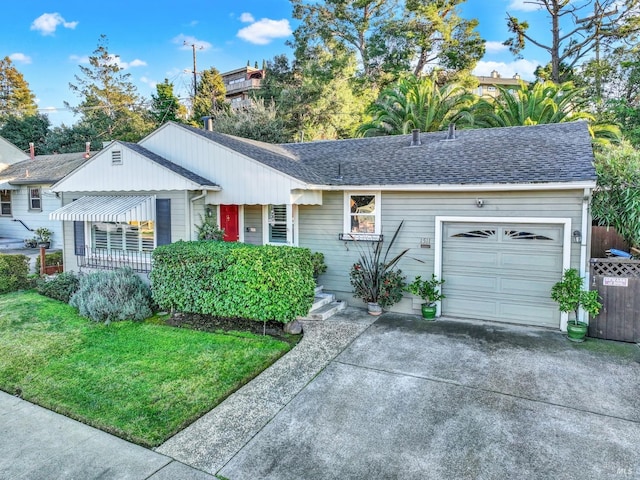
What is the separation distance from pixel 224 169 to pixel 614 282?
9660 millimetres

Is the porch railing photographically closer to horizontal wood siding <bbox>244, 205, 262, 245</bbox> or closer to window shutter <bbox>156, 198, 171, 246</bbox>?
window shutter <bbox>156, 198, 171, 246</bbox>

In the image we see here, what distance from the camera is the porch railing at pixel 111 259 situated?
11352 millimetres

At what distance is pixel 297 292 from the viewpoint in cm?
816

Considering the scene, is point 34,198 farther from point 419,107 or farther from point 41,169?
point 419,107

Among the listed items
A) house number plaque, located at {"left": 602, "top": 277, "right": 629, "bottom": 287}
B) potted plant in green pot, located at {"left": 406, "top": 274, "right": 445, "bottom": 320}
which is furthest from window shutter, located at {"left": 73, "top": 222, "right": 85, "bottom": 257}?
house number plaque, located at {"left": 602, "top": 277, "right": 629, "bottom": 287}

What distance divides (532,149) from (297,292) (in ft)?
23.7

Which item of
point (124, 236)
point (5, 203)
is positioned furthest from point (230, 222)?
point (5, 203)

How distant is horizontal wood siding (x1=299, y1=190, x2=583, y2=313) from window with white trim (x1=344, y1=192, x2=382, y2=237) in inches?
6.6

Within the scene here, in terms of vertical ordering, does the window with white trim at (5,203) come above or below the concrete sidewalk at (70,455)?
above

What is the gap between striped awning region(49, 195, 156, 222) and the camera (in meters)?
10.5

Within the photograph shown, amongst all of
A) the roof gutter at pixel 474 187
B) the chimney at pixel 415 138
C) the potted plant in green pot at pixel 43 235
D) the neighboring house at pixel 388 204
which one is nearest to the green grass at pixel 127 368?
the neighboring house at pixel 388 204

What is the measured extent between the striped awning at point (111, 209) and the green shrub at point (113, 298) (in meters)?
1.56

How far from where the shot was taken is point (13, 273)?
12102 mm

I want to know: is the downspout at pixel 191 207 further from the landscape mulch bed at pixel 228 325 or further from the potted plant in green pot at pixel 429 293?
the potted plant in green pot at pixel 429 293
